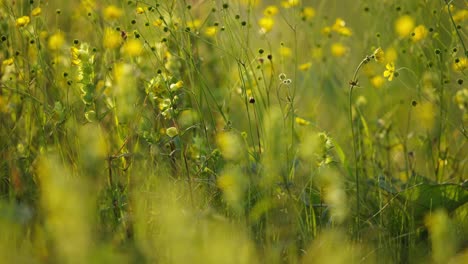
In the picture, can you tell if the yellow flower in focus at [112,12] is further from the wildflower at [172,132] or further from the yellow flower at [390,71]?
the yellow flower at [390,71]

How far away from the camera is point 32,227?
187cm

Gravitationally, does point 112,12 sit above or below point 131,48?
above

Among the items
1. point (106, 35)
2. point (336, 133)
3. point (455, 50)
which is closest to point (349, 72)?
point (336, 133)

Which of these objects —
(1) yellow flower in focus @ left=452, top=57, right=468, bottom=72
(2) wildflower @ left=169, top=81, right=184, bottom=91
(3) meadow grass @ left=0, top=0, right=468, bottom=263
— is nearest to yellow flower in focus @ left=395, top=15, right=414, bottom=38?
(3) meadow grass @ left=0, top=0, right=468, bottom=263

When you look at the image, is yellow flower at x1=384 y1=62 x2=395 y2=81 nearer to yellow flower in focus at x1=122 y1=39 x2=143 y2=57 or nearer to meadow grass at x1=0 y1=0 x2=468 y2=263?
meadow grass at x1=0 y1=0 x2=468 y2=263

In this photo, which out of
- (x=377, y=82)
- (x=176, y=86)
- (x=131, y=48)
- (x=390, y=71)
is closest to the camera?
(x=176, y=86)

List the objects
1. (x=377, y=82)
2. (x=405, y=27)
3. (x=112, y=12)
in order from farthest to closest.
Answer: (x=377, y=82)
(x=405, y=27)
(x=112, y=12)

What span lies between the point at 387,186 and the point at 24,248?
3.55 ft

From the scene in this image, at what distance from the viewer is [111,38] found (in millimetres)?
2375

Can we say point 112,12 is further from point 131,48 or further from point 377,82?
point 377,82

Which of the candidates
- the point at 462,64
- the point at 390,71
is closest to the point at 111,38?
the point at 390,71

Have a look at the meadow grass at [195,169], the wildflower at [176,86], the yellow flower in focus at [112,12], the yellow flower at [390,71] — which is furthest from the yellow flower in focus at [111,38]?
the yellow flower at [390,71]

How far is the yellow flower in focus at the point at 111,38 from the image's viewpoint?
2357mm

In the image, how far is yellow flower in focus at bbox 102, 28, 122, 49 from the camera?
2.36 m
